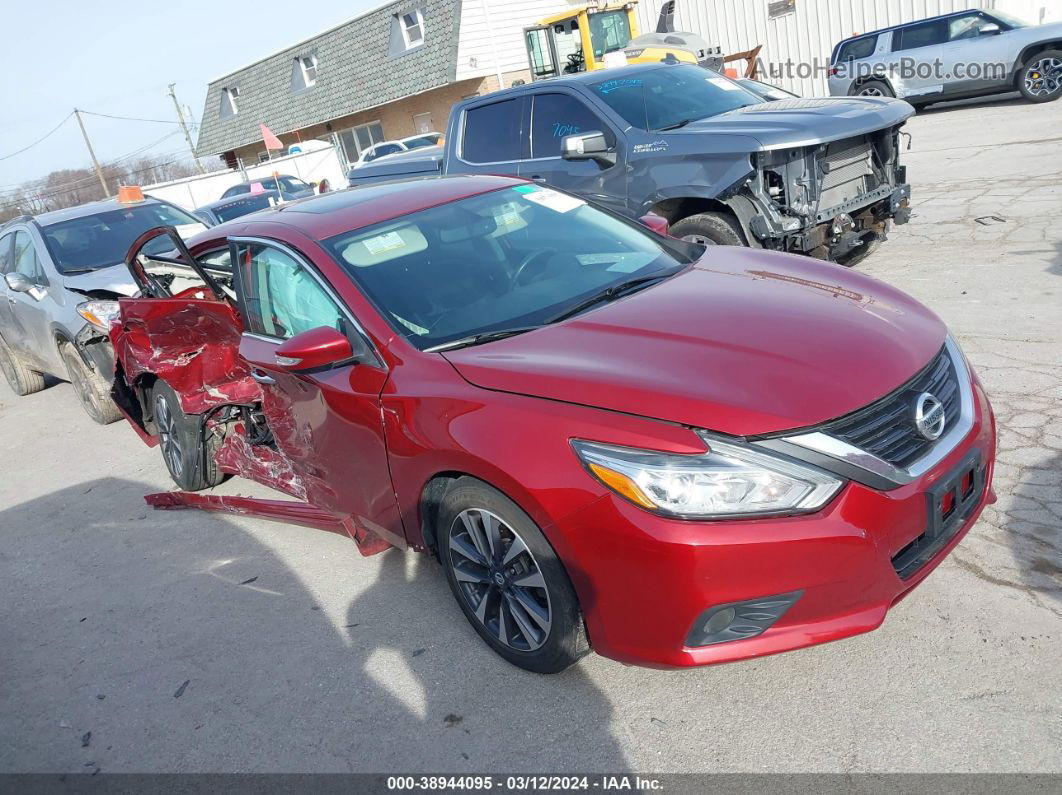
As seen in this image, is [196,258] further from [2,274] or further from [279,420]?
[2,274]

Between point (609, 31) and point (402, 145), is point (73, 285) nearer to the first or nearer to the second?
point (402, 145)

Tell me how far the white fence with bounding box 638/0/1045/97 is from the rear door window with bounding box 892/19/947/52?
3.56 metres

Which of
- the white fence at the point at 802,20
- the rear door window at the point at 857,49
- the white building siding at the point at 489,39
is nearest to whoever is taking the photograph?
the rear door window at the point at 857,49

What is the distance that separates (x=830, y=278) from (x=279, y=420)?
8.47ft

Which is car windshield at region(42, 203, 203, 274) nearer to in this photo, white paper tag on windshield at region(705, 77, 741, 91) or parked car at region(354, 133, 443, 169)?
white paper tag on windshield at region(705, 77, 741, 91)

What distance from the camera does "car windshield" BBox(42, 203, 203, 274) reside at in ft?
25.4

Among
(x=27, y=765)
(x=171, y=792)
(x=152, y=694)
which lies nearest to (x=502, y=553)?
(x=171, y=792)

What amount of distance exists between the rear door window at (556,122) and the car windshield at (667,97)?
19cm

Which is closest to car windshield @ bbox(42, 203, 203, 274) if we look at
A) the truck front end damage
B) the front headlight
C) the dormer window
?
the truck front end damage

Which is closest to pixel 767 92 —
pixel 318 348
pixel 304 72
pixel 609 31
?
pixel 318 348

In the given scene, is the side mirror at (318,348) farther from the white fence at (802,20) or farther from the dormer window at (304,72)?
the dormer window at (304,72)

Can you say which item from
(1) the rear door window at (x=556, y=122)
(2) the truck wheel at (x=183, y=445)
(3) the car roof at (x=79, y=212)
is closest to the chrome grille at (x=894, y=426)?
(2) the truck wheel at (x=183, y=445)

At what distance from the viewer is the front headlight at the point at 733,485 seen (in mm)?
2459

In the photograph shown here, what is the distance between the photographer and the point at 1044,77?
51.4 feet
